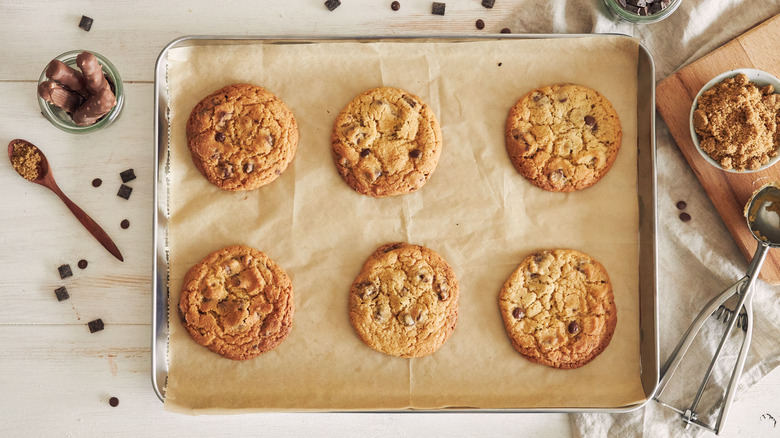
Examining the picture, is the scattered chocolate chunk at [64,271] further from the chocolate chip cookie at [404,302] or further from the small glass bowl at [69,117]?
the chocolate chip cookie at [404,302]

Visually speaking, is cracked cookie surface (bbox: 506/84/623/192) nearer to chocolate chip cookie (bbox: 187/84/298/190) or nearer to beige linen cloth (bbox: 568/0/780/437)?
beige linen cloth (bbox: 568/0/780/437)

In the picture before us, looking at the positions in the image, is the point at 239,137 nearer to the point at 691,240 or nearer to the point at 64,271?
the point at 64,271

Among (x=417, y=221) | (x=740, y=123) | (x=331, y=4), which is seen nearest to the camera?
(x=740, y=123)

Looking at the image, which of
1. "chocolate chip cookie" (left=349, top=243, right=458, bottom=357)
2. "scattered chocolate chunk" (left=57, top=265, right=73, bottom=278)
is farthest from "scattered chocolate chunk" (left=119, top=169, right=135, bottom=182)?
"chocolate chip cookie" (left=349, top=243, right=458, bottom=357)

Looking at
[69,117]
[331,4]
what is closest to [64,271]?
[69,117]

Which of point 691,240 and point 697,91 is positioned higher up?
point 697,91
